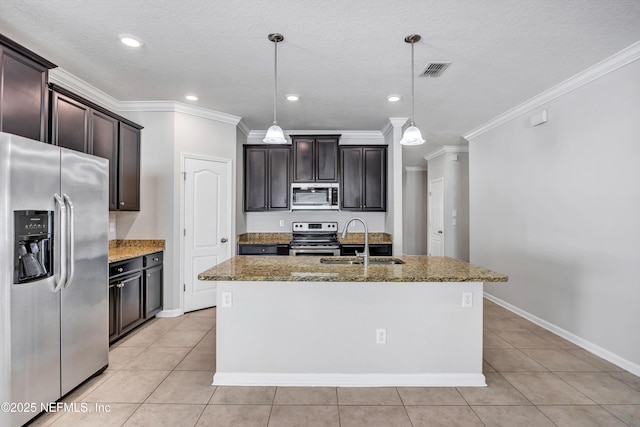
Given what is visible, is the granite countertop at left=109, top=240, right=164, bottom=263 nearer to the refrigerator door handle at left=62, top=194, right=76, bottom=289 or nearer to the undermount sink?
the refrigerator door handle at left=62, top=194, right=76, bottom=289

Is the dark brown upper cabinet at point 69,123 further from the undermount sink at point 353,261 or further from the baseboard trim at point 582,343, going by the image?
the baseboard trim at point 582,343

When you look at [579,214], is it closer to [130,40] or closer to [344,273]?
[344,273]

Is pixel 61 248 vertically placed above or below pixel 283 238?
above

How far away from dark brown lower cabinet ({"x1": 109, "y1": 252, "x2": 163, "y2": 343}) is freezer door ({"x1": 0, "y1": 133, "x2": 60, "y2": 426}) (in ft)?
3.22

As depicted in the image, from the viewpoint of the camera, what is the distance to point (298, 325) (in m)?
2.44

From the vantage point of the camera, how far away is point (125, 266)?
3.25m

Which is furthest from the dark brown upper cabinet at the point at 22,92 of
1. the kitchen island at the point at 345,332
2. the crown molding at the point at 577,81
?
the crown molding at the point at 577,81

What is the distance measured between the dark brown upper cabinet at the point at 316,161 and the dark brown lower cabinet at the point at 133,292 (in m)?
2.34

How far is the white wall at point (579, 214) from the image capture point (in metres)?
2.71

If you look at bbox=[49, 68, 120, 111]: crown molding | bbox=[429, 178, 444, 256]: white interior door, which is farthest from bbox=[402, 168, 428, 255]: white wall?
bbox=[49, 68, 120, 111]: crown molding

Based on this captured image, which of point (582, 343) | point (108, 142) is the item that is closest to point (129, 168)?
point (108, 142)

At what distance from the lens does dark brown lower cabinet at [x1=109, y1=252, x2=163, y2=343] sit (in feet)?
10.2

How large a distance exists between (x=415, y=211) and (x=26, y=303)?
8.29 metres

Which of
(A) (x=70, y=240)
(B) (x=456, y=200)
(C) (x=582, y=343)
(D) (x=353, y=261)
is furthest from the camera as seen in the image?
(B) (x=456, y=200)
